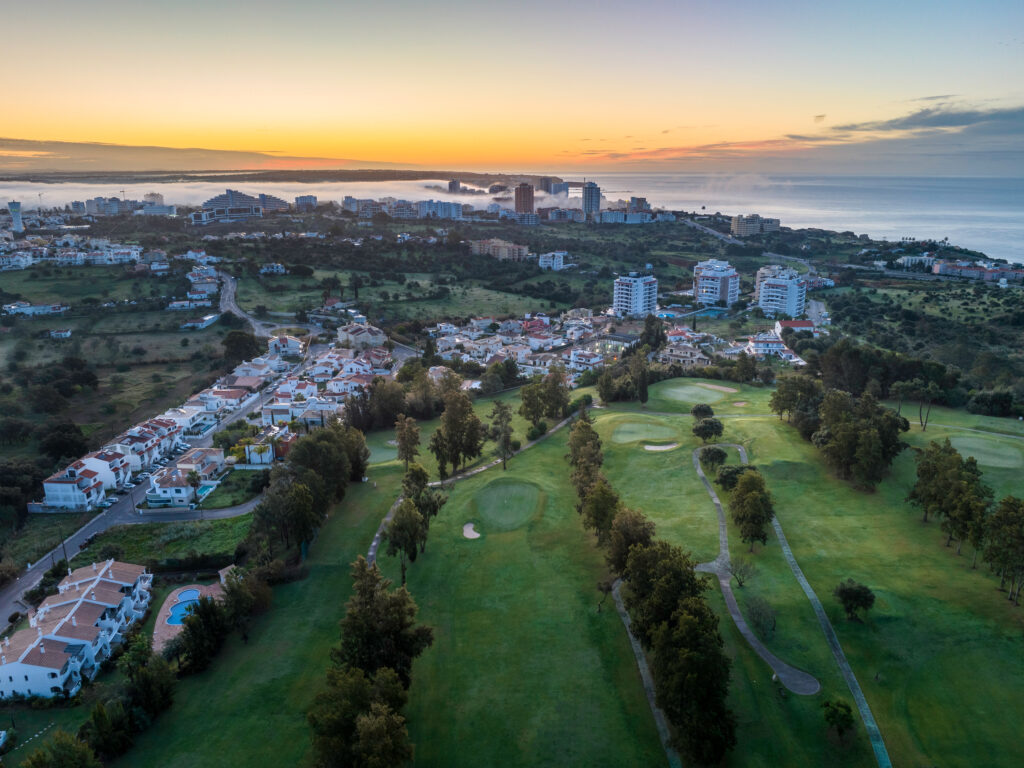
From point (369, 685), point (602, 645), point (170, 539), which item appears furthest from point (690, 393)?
point (369, 685)

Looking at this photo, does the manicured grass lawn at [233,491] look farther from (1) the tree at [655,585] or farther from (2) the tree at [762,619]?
(2) the tree at [762,619]

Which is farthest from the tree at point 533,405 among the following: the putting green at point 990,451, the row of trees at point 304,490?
the putting green at point 990,451

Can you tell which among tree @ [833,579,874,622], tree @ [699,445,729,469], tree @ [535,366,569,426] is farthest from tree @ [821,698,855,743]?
tree @ [535,366,569,426]

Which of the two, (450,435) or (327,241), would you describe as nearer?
(450,435)

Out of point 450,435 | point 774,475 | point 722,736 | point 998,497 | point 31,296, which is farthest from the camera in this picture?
point 31,296

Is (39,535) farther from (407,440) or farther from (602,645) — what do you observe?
(602,645)

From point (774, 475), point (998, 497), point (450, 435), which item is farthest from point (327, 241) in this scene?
point (998, 497)

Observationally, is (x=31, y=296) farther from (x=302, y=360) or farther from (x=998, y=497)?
(x=998, y=497)
